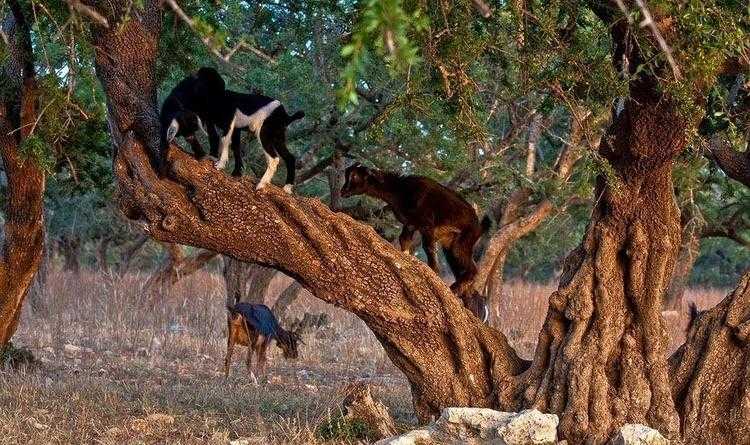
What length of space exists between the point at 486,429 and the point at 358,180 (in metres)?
3.71

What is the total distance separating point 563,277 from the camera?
25.5ft

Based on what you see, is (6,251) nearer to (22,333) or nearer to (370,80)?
(370,80)

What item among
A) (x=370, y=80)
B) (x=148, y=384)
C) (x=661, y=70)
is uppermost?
(x=370, y=80)

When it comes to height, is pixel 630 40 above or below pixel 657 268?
above

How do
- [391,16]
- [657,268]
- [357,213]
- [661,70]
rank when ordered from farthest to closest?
[357,213] < [657,268] < [661,70] < [391,16]

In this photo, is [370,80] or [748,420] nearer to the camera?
[748,420]

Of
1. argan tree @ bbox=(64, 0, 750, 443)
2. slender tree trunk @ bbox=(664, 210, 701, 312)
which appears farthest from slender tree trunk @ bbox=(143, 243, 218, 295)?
argan tree @ bbox=(64, 0, 750, 443)

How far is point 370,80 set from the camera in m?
13.1

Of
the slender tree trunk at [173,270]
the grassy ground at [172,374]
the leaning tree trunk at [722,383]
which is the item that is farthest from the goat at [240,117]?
the slender tree trunk at [173,270]

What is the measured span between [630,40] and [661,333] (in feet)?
6.47

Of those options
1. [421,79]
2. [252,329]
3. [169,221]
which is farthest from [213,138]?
[252,329]

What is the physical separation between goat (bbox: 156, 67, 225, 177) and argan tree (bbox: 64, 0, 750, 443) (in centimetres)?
11

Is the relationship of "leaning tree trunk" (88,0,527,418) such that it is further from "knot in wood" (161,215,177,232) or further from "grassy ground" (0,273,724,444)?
"grassy ground" (0,273,724,444)

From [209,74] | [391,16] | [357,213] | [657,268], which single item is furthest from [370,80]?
[391,16]
